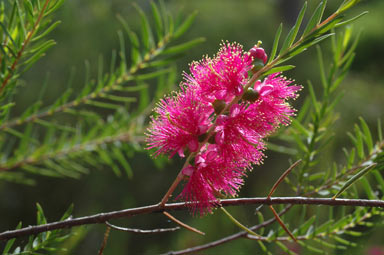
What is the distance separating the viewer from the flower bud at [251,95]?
1.09 feet

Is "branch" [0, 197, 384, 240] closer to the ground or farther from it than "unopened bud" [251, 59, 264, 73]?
closer to the ground

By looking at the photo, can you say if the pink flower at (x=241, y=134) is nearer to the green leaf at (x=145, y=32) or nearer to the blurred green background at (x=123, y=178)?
the green leaf at (x=145, y=32)

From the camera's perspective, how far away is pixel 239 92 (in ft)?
1.09

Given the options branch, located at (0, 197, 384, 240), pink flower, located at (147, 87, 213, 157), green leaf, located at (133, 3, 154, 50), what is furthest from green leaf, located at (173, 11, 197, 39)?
branch, located at (0, 197, 384, 240)

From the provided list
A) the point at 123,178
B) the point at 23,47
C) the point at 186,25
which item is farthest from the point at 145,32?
the point at 123,178

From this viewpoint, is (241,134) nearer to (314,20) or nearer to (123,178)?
(314,20)

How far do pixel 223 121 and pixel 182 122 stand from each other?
5cm

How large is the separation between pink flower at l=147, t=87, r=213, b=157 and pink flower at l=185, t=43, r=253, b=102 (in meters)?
0.01

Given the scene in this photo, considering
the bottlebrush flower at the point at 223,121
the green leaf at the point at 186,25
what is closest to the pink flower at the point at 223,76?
the bottlebrush flower at the point at 223,121

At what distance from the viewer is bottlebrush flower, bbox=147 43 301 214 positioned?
1.12 ft

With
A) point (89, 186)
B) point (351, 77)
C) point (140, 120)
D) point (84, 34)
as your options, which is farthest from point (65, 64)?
point (351, 77)

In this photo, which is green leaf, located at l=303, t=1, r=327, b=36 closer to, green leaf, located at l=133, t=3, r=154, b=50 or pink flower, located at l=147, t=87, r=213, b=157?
pink flower, located at l=147, t=87, r=213, b=157

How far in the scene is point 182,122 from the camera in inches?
14.5

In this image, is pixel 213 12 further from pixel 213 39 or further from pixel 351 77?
pixel 351 77
